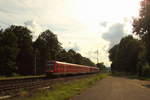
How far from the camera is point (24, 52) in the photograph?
227 ft

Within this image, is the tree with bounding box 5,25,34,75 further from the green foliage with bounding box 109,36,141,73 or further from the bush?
the green foliage with bounding box 109,36,141,73

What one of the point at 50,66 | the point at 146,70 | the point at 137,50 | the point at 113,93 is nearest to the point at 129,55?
the point at 137,50

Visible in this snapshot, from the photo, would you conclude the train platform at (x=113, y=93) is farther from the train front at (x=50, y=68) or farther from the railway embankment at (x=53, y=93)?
the train front at (x=50, y=68)

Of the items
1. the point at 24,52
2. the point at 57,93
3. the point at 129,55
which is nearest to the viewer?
the point at 57,93

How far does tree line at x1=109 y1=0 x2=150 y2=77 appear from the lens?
33.2m

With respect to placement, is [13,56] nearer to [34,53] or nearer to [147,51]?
[34,53]

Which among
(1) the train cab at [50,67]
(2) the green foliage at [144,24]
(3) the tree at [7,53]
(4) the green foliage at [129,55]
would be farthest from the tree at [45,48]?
(2) the green foliage at [144,24]

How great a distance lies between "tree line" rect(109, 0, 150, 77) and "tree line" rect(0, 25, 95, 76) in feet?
65.8

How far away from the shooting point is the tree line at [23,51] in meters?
57.1

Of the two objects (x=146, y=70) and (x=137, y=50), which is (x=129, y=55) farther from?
(x=146, y=70)

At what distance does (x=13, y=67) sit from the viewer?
58.0 m

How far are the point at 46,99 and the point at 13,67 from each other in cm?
4576

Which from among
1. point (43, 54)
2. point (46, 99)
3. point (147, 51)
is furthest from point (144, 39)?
point (43, 54)

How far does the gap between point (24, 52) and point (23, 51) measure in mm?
458
